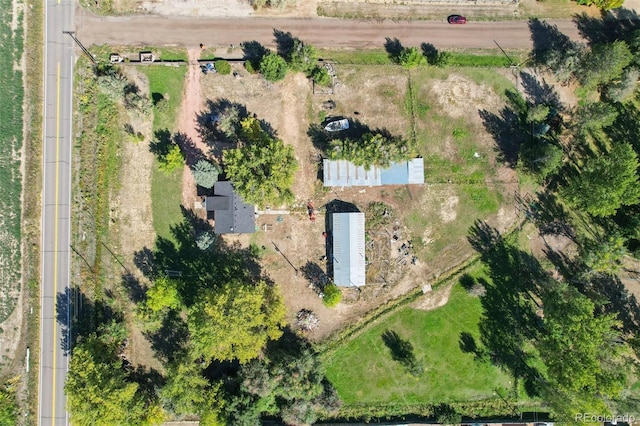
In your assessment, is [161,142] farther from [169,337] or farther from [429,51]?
[429,51]

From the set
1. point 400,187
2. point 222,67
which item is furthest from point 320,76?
point 400,187

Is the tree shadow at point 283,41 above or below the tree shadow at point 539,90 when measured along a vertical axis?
above

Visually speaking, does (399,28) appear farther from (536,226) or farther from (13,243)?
(13,243)

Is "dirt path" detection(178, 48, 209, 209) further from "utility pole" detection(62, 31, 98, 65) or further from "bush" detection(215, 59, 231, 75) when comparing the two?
"utility pole" detection(62, 31, 98, 65)

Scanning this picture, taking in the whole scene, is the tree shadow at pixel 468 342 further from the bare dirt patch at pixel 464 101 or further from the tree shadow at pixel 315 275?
the bare dirt patch at pixel 464 101

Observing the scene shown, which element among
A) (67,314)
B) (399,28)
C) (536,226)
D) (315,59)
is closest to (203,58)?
(315,59)

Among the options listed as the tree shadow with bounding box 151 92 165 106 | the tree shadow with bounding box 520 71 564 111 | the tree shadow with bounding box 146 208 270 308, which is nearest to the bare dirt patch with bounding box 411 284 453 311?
the tree shadow with bounding box 146 208 270 308

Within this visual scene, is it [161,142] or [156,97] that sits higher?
[156,97]

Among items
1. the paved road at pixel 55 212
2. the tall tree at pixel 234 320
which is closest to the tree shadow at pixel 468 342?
the tall tree at pixel 234 320
